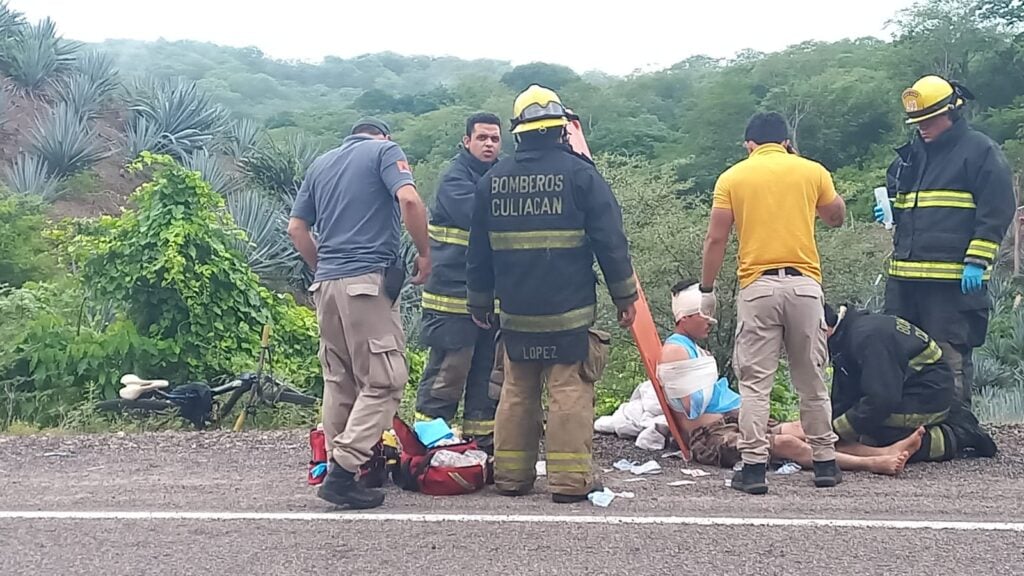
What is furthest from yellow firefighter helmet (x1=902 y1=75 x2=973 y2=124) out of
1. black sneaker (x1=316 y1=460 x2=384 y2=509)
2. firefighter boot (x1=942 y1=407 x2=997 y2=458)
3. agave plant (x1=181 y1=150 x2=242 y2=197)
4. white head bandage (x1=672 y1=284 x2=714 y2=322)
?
agave plant (x1=181 y1=150 x2=242 y2=197)

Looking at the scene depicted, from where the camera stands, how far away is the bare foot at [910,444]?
5.92 metres

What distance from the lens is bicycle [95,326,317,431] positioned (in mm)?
8391

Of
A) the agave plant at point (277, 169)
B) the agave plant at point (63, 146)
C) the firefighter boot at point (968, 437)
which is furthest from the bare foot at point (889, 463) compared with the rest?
the agave plant at point (63, 146)

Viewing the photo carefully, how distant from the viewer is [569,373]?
544 cm

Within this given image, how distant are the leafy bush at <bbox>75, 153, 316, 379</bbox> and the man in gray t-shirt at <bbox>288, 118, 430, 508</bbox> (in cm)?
423

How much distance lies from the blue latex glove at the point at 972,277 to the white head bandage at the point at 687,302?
4.61 feet

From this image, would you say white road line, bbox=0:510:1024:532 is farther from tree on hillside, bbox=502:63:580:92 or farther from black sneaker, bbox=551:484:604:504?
tree on hillside, bbox=502:63:580:92

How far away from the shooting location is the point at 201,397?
27.6ft

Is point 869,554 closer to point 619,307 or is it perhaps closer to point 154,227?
point 619,307

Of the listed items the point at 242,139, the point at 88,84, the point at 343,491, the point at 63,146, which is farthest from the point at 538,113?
the point at 88,84

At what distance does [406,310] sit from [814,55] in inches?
1310

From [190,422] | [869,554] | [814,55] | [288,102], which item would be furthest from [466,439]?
[288,102]

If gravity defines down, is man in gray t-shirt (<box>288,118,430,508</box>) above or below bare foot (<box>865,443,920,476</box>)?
above

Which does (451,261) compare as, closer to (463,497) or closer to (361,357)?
(361,357)
